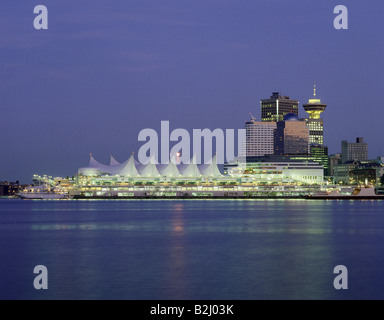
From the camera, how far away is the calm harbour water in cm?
2277

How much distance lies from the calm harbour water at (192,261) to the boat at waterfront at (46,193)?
87402 millimetres

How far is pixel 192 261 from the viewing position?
2995 centimetres

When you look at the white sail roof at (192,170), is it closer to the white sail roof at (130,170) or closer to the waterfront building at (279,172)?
the waterfront building at (279,172)

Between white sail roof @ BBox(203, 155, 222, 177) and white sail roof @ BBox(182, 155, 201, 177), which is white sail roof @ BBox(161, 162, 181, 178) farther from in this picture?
white sail roof @ BBox(203, 155, 222, 177)

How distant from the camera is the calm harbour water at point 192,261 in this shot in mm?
22766

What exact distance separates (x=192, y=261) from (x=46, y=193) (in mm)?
113071

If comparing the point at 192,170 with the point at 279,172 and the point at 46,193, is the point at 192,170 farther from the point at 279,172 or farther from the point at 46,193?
the point at 46,193

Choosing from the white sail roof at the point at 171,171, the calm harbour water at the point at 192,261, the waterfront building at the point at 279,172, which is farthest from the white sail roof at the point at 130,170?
the calm harbour water at the point at 192,261

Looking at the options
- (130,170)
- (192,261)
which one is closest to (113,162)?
(130,170)

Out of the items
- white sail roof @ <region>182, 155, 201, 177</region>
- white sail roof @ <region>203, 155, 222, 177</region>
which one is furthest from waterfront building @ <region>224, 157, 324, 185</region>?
white sail roof @ <region>182, 155, 201, 177</region>
